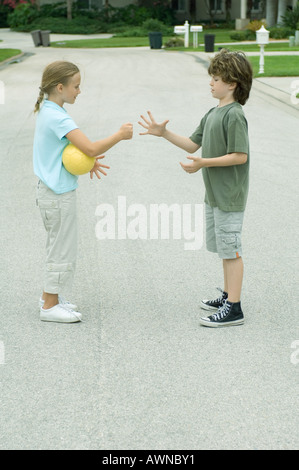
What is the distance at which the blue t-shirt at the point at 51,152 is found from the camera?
183 inches

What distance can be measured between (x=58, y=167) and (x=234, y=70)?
4.08ft

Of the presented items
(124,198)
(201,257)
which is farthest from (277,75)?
(201,257)

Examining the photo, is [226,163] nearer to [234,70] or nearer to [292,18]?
[234,70]

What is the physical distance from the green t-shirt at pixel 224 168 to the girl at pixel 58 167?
50 cm

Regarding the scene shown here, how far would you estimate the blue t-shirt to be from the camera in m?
4.66

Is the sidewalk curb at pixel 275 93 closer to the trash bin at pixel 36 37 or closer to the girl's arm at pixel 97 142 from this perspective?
the girl's arm at pixel 97 142

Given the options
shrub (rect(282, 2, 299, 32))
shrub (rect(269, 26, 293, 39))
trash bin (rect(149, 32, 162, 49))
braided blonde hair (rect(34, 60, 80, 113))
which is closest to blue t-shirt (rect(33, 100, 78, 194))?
braided blonde hair (rect(34, 60, 80, 113))

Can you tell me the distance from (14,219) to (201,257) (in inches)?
90.6

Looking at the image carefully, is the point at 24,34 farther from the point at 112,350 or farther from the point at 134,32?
the point at 112,350

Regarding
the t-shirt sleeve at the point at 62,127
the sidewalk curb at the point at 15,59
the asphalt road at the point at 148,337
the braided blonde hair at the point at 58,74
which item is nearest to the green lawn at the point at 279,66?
the sidewalk curb at the point at 15,59

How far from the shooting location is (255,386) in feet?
13.2

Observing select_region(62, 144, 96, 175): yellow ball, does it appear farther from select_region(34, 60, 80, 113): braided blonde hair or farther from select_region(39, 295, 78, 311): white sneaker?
select_region(39, 295, 78, 311): white sneaker

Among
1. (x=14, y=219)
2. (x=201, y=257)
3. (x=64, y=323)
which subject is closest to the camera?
(x=64, y=323)
